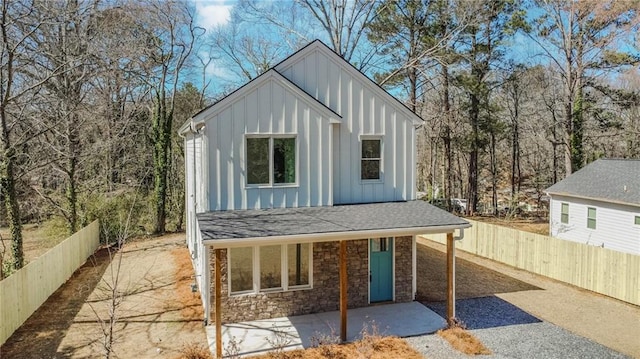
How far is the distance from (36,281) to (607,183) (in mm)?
21947

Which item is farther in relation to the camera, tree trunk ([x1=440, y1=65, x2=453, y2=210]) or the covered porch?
tree trunk ([x1=440, y1=65, x2=453, y2=210])

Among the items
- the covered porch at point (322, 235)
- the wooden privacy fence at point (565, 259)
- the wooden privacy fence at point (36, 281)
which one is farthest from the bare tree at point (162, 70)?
the wooden privacy fence at point (565, 259)

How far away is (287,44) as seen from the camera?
949 inches

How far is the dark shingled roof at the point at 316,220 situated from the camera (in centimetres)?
917

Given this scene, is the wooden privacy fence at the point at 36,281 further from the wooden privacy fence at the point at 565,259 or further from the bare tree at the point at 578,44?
the bare tree at the point at 578,44

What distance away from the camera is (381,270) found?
38.8 ft

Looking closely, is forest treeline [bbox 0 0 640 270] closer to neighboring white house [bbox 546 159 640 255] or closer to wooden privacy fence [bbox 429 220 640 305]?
neighboring white house [bbox 546 159 640 255]

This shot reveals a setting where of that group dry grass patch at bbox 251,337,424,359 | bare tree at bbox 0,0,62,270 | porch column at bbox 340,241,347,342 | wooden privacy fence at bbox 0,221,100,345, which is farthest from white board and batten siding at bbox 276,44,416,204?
wooden privacy fence at bbox 0,221,100,345

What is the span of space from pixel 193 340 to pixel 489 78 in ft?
80.7

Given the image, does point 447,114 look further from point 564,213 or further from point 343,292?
point 343,292

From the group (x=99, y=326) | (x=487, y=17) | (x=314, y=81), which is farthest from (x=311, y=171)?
(x=487, y=17)

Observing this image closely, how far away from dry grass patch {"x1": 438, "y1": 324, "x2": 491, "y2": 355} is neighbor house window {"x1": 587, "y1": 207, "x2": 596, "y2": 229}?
1240cm

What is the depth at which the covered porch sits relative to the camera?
892cm

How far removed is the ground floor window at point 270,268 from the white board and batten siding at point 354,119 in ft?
6.64
